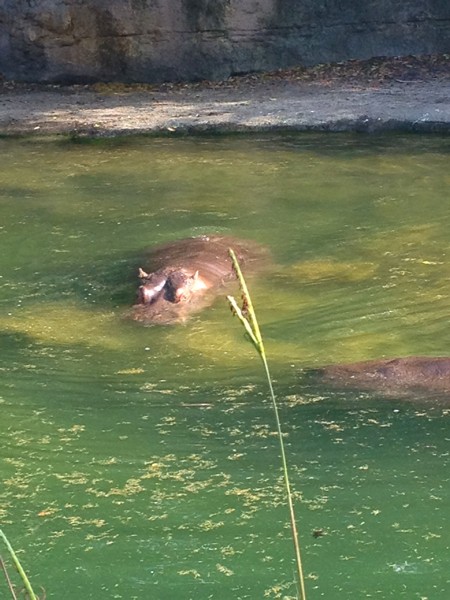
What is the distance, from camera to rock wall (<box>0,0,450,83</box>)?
46.5ft

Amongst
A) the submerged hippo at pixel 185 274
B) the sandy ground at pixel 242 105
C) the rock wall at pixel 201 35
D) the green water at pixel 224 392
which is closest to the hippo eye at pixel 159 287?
the submerged hippo at pixel 185 274

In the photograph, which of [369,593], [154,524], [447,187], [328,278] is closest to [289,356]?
[328,278]

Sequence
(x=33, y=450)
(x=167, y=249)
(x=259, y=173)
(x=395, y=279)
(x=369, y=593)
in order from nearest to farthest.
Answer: (x=369, y=593)
(x=33, y=450)
(x=395, y=279)
(x=167, y=249)
(x=259, y=173)

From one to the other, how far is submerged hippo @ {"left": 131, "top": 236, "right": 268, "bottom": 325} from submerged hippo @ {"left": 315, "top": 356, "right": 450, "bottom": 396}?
1.54 metres

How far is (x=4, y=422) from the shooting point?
221 inches

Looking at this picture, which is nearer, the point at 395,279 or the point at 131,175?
the point at 395,279

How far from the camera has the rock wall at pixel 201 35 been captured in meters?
14.2

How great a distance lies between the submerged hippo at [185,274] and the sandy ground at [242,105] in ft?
11.4

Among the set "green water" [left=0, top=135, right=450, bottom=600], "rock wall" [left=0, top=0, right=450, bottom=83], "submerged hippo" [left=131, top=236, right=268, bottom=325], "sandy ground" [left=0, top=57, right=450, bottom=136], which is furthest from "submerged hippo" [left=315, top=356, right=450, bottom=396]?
"rock wall" [left=0, top=0, right=450, bottom=83]

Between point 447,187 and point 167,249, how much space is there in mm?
2484

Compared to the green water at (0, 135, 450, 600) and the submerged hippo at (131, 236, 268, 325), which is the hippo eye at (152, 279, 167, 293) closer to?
the submerged hippo at (131, 236, 268, 325)

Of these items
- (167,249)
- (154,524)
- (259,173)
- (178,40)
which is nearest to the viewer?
(154,524)

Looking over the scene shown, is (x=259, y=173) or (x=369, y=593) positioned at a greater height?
(x=369, y=593)

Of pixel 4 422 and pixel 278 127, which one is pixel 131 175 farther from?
pixel 4 422
